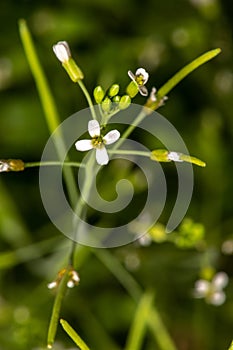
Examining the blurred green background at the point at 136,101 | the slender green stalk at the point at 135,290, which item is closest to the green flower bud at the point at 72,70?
the slender green stalk at the point at 135,290

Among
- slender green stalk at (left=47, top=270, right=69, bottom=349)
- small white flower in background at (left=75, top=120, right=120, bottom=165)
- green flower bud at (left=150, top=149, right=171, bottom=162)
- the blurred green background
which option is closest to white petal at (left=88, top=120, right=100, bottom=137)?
small white flower in background at (left=75, top=120, right=120, bottom=165)

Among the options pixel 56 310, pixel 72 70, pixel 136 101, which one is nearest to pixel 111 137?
pixel 72 70

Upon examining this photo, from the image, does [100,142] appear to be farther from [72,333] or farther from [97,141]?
[72,333]

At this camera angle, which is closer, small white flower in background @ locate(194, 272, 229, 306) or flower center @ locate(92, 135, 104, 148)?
flower center @ locate(92, 135, 104, 148)

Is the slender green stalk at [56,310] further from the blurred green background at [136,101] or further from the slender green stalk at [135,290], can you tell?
the blurred green background at [136,101]

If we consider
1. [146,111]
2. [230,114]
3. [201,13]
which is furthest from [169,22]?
[146,111]

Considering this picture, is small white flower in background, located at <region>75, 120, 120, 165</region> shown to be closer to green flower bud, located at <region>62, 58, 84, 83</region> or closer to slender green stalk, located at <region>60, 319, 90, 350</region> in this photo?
green flower bud, located at <region>62, 58, 84, 83</region>

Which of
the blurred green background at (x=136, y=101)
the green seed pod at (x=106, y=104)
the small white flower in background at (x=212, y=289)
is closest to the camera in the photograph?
the green seed pod at (x=106, y=104)
